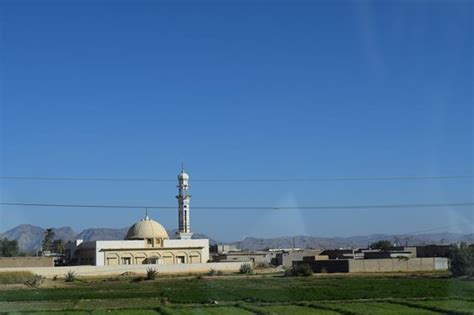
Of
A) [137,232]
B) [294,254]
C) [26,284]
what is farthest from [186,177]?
[26,284]

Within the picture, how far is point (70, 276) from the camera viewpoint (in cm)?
6838

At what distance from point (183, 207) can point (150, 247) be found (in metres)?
9.52

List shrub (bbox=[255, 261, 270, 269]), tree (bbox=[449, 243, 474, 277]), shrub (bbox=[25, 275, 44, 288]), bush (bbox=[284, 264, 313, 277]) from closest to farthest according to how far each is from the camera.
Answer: shrub (bbox=[25, 275, 44, 288])
tree (bbox=[449, 243, 474, 277])
bush (bbox=[284, 264, 313, 277])
shrub (bbox=[255, 261, 270, 269])

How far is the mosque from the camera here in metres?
88.7

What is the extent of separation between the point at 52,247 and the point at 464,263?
289 ft

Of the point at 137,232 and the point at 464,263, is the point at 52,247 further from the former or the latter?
the point at 464,263

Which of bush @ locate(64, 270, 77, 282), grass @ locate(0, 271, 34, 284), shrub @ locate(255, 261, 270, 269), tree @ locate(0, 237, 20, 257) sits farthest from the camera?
tree @ locate(0, 237, 20, 257)

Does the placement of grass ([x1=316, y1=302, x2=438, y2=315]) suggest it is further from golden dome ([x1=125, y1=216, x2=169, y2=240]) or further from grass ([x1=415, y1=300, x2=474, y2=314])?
golden dome ([x1=125, y1=216, x2=169, y2=240])

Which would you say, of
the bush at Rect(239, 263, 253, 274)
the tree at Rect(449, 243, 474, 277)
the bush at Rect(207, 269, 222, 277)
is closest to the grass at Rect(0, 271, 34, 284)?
the bush at Rect(207, 269, 222, 277)

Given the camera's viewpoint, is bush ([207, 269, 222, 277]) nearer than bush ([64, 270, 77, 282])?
No

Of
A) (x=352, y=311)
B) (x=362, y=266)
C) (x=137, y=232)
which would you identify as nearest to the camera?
(x=352, y=311)

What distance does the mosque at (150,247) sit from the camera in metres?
88.7

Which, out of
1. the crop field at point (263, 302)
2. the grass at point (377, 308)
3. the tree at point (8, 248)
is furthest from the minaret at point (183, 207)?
the grass at point (377, 308)

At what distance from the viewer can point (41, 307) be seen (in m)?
35.7
